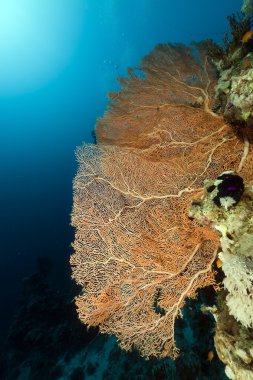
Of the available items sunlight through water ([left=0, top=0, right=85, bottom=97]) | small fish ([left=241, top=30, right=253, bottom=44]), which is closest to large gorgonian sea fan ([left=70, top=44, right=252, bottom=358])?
small fish ([left=241, top=30, right=253, bottom=44])

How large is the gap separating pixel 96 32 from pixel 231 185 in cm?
10552

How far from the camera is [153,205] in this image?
439cm

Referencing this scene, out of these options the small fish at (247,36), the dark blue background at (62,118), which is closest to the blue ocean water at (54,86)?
the dark blue background at (62,118)

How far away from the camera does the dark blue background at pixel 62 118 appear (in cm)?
3497

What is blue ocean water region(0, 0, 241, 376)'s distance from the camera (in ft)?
120

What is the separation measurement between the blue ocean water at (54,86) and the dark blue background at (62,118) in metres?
0.22

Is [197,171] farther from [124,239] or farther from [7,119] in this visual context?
[7,119]

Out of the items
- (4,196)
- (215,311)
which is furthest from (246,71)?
(4,196)

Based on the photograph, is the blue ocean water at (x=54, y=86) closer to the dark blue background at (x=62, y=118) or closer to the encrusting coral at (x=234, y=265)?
the dark blue background at (x=62, y=118)

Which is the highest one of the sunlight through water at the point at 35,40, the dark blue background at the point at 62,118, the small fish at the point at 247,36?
the sunlight through water at the point at 35,40

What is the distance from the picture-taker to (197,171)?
437 centimetres

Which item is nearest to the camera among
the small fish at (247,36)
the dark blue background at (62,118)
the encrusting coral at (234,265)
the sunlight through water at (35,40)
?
A: the encrusting coral at (234,265)

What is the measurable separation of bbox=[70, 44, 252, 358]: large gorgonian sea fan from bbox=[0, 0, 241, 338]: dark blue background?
1714 cm

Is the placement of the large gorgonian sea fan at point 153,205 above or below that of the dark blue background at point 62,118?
below
